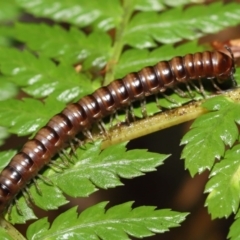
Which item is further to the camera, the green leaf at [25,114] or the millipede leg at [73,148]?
the green leaf at [25,114]

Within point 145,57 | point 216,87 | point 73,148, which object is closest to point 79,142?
point 73,148

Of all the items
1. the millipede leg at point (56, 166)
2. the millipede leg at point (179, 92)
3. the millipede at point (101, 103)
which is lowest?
the millipede leg at point (179, 92)

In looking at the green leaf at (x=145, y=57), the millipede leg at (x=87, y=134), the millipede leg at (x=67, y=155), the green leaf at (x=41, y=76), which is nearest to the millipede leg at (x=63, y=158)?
the millipede leg at (x=67, y=155)

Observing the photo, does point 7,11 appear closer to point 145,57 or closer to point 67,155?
point 145,57

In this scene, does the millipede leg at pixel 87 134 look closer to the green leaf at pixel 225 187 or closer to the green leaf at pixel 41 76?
the green leaf at pixel 41 76

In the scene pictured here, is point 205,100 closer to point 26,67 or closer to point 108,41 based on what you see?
point 108,41

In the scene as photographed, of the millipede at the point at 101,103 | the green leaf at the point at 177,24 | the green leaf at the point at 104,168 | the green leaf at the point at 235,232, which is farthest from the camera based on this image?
the green leaf at the point at 177,24

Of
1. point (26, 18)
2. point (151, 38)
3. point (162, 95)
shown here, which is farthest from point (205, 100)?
point (26, 18)
